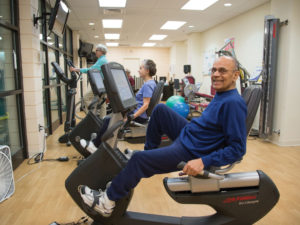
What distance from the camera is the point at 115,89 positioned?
5.12 feet

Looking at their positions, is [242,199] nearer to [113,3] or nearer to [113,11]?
[113,3]

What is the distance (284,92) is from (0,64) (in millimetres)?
3984

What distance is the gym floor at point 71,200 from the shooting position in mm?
2006

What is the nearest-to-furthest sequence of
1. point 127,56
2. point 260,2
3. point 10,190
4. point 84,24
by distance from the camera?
point 10,190 → point 260,2 → point 84,24 → point 127,56

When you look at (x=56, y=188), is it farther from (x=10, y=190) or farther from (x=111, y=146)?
(x=111, y=146)

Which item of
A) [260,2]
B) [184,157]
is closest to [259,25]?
[260,2]

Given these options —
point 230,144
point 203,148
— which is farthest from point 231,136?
point 203,148

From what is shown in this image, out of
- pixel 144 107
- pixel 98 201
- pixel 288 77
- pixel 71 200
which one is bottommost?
pixel 71 200

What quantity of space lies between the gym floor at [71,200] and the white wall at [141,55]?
10.1 m

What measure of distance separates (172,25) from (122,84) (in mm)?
5861

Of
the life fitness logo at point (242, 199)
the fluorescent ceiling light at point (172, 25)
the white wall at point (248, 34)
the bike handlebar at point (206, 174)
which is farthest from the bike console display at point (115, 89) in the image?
the fluorescent ceiling light at point (172, 25)

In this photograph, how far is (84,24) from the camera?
6.89 meters

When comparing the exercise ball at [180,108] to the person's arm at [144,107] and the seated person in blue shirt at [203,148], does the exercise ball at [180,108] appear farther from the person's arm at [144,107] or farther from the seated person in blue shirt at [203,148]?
the seated person in blue shirt at [203,148]

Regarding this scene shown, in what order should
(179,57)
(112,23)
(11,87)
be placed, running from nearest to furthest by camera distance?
(11,87), (112,23), (179,57)
